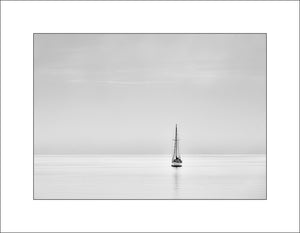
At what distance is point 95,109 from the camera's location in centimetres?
792

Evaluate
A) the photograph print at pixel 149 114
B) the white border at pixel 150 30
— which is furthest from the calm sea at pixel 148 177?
the white border at pixel 150 30

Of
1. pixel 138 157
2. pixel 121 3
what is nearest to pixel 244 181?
pixel 138 157

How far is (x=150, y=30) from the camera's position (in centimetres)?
661

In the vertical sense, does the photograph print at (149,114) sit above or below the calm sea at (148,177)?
above

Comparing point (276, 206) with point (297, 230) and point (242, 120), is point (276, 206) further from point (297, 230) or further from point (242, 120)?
point (242, 120)

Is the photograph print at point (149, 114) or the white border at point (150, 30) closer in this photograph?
the white border at point (150, 30)

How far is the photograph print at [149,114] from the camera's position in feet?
23.9

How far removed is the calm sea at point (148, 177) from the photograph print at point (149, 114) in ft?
0.05

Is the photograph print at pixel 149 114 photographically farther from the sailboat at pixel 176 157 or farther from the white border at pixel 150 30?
the white border at pixel 150 30

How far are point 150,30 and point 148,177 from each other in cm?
220

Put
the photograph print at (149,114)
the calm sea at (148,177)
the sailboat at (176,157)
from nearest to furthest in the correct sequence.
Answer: the calm sea at (148,177), the photograph print at (149,114), the sailboat at (176,157)

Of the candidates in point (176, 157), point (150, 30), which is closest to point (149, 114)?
point (176, 157)

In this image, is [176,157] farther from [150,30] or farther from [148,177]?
[150,30]

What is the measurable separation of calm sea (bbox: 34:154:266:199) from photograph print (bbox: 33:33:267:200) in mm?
15
